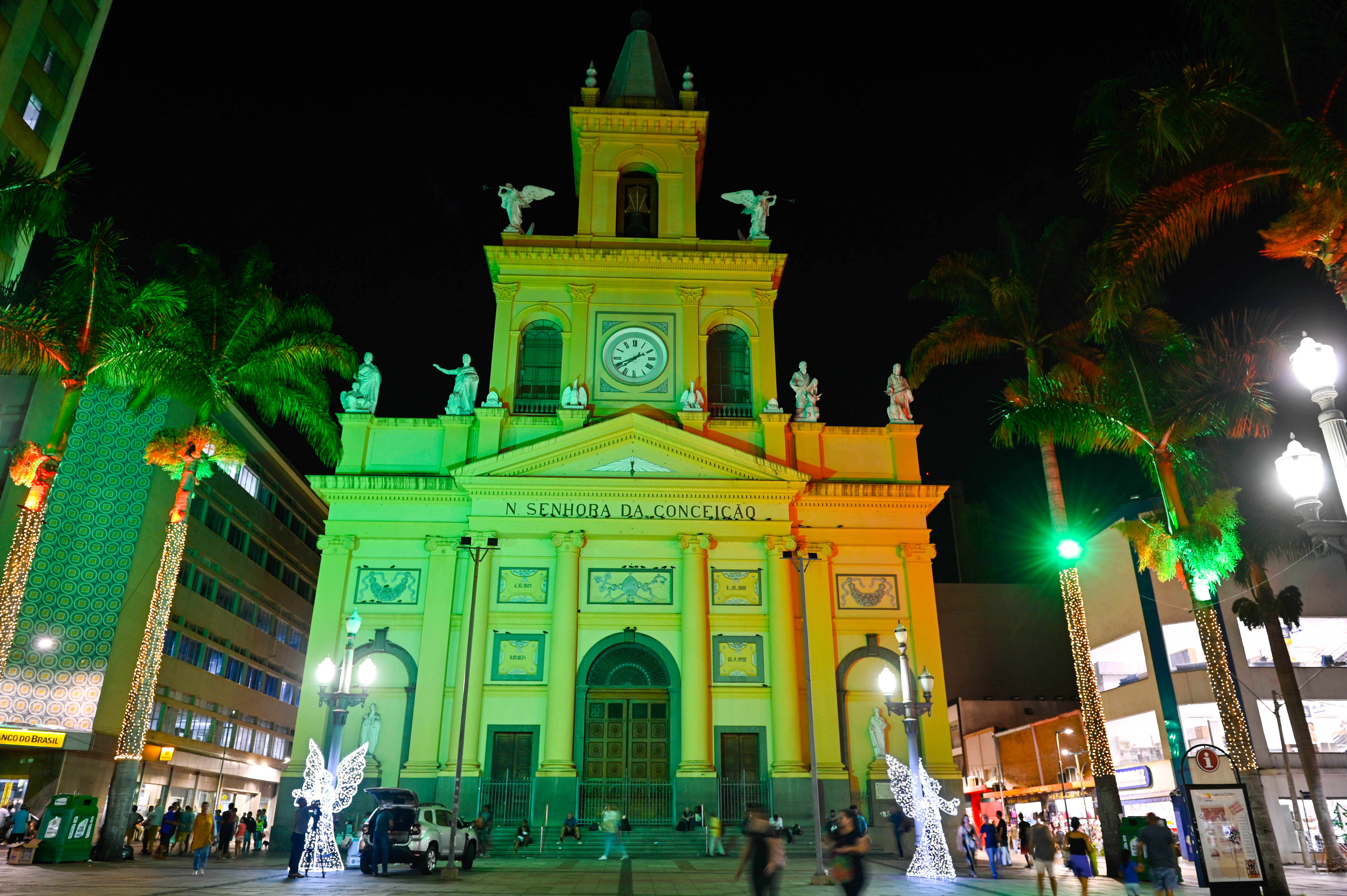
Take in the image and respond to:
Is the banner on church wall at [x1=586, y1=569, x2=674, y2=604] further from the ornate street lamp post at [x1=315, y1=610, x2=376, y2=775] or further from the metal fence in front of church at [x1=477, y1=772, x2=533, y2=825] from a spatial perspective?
the ornate street lamp post at [x1=315, y1=610, x2=376, y2=775]

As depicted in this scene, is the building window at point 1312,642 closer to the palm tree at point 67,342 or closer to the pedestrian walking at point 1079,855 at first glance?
the pedestrian walking at point 1079,855

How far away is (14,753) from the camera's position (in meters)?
30.0

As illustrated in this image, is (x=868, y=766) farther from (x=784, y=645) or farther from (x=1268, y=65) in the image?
(x=1268, y=65)

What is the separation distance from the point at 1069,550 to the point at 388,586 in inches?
825

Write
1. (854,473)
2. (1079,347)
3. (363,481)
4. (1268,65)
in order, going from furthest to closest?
1. (854,473)
2. (363,481)
3. (1079,347)
4. (1268,65)

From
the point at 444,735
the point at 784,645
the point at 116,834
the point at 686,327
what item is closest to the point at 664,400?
the point at 686,327

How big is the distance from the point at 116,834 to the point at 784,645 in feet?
61.4

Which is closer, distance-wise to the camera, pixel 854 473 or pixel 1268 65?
pixel 1268 65

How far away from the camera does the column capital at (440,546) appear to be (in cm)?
3105

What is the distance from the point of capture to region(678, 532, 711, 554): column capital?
30.9 m

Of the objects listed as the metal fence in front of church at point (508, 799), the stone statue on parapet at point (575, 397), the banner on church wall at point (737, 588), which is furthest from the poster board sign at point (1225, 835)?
the stone statue on parapet at point (575, 397)

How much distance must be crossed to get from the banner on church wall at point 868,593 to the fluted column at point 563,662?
8983 mm

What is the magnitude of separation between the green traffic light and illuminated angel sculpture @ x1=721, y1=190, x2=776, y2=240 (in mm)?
19097

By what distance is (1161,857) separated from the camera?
46.5ft
